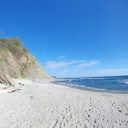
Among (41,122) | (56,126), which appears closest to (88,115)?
(56,126)

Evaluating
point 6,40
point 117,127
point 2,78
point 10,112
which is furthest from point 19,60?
point 117,127

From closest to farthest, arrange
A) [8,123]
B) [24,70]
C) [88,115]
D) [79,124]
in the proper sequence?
1. [8,123]
2. [79,124]
3. [88,115]
4. [24,70]

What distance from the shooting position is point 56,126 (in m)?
4.36

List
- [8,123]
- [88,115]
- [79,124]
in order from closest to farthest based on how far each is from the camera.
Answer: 1. [8,123]
2. [79,124]
3. [88,115]

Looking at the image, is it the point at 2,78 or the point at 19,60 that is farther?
the point at 19,60

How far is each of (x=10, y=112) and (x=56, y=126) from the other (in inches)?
109

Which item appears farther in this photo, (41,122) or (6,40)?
(6,40)

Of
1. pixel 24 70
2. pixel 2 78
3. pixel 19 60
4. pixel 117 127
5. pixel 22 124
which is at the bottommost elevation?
pixel 117 127

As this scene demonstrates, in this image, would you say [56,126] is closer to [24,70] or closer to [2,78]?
[2,78]

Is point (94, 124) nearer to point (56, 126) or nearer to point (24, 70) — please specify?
point (56, 126)

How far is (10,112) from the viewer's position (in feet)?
17.5

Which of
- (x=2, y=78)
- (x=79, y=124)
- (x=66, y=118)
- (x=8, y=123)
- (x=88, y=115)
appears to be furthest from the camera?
(x=2, y=78)

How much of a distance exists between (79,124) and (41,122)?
70.9 inches

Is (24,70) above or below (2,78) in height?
above
